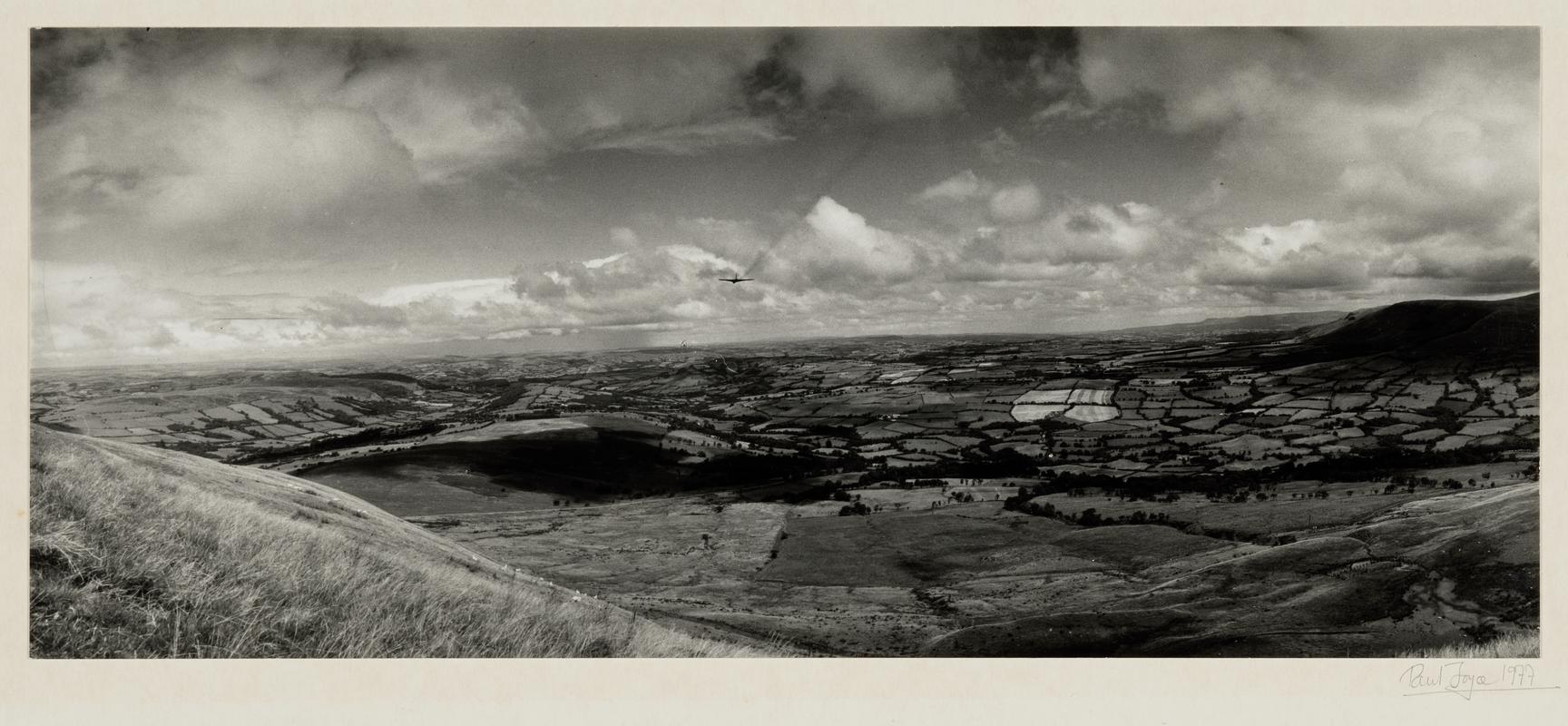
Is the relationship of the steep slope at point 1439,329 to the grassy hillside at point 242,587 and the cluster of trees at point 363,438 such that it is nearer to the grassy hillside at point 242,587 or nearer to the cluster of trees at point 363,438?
the grassy hillside at point 242,587

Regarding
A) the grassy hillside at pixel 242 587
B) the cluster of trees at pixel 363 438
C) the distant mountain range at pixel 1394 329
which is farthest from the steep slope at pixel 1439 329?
the cluster of trees at pixel 363 438

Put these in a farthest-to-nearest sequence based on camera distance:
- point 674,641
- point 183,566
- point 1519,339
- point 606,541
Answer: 1. point 606,541
2. point 1519,339
3. point 674,641
4. point 183,566

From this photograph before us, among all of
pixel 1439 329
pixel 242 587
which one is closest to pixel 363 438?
pixel 242 587

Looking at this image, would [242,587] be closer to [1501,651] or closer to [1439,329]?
[1501,651]

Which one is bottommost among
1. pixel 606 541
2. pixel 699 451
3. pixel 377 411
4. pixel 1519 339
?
pixel 606 541

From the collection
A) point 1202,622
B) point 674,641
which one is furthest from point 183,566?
point 1202,622

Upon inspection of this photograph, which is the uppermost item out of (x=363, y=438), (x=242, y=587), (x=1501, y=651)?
(x=242, y=587)

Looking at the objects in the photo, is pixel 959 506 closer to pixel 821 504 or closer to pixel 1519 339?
pixel 821 504
